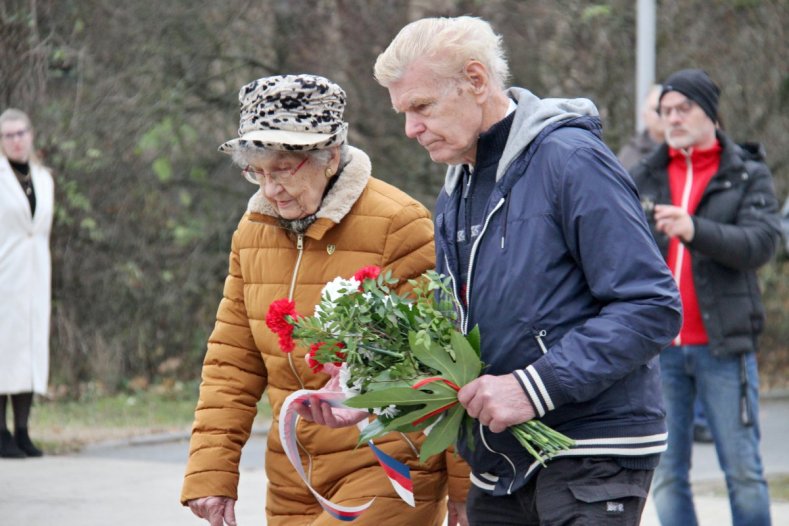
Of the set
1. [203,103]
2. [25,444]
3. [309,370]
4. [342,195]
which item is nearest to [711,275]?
[342,195]

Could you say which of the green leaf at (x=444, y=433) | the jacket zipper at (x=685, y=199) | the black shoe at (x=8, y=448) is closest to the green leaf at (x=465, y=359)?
the green leaf at (x=444, y=433)

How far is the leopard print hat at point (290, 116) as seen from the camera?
12.7ft

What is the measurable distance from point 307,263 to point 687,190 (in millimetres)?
2543

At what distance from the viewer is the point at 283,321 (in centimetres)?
359

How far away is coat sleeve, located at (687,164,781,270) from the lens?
5676 mm

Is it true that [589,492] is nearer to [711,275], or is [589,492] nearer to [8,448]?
[711,275]

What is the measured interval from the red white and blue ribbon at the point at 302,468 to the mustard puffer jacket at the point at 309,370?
0.15ft

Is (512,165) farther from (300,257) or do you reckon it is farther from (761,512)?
(761,512)

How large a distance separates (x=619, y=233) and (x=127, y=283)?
1023 cm

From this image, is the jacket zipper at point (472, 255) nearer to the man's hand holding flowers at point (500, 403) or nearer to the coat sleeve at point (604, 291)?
the coat sleeve at point (604, 291)

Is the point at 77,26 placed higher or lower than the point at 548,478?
lower

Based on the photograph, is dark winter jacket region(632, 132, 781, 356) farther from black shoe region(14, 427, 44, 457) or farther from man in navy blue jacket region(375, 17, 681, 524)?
black shoe region(14, 427, 44, 457)

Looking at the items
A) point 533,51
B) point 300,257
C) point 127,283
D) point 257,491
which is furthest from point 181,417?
point 300,257

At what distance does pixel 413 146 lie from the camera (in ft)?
45.0
